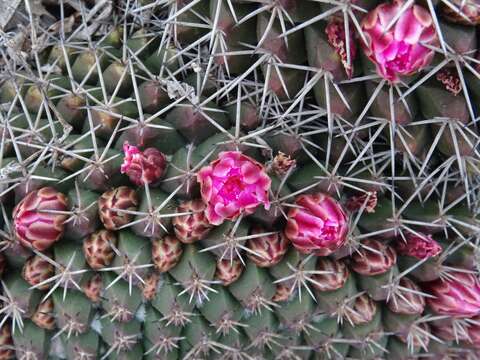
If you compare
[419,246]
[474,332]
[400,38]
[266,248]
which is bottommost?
[474,332]

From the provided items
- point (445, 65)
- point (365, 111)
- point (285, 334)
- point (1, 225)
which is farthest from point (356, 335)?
point (1, 225)

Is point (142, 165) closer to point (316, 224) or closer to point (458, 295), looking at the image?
point (316, 224)

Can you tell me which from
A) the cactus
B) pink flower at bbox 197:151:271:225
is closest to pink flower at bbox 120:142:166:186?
the cactus

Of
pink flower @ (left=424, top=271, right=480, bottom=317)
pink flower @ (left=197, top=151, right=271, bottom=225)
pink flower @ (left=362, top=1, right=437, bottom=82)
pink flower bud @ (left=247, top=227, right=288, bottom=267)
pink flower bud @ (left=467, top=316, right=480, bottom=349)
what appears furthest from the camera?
pink flower bud @ (left=467, top=316, right=480, bottom=349)

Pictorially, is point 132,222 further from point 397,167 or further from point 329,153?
point 397,167

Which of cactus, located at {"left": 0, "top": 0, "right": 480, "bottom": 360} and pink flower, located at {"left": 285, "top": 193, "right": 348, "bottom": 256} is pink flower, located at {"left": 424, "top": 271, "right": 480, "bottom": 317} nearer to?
cactus, located at {"left": 0, "top": 0, "right": 480, "bottom": 360}

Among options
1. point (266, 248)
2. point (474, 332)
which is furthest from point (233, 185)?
point (474, 332)

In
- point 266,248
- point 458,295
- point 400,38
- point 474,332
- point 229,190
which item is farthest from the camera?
point 474,332
